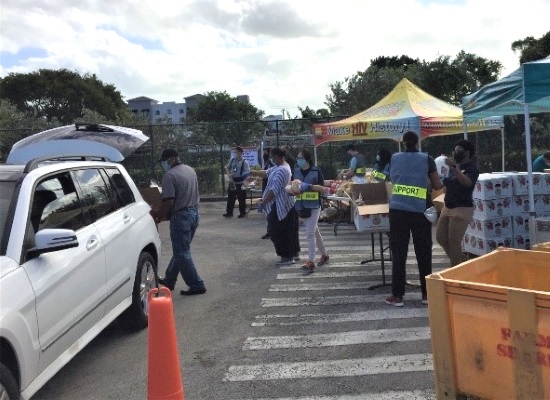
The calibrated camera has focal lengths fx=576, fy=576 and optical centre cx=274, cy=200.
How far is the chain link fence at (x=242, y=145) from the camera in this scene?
1867cm

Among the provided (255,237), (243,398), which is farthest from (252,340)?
(255,237)

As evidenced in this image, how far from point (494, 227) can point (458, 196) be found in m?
1.48

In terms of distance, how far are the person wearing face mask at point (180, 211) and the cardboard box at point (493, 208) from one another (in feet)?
12.4

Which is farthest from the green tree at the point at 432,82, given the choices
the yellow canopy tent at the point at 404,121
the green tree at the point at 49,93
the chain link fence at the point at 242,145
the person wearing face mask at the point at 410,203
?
the green tree at the point at 49,93

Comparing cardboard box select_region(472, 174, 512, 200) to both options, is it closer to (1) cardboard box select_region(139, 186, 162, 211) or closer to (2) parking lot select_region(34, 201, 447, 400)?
(2) parking lot select_region(34, 201, 447, 400)

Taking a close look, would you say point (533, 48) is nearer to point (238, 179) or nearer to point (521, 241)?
point (238, 179)

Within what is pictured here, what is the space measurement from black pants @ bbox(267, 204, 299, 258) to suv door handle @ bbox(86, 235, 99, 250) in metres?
4.26

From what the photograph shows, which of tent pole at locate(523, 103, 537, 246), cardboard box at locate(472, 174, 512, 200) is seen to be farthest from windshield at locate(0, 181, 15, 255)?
tent pole at locate(523, 103, 537, 246)

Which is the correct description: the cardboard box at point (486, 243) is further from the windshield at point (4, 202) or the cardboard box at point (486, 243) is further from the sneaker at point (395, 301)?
the windshield at point (4, 202)

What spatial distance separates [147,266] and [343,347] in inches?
87.8

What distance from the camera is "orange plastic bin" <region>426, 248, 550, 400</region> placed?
8.67ft

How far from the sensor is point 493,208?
302 inches

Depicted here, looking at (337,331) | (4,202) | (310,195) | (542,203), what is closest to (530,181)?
(542,203)

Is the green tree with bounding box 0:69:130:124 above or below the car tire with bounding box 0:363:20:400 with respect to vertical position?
above
